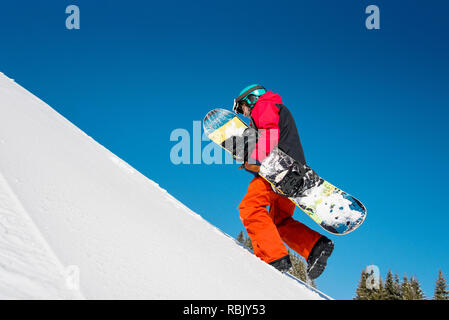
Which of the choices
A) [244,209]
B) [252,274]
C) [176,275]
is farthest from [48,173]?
[244,209]

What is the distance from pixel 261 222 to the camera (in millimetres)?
3318

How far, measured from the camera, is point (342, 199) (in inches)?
150

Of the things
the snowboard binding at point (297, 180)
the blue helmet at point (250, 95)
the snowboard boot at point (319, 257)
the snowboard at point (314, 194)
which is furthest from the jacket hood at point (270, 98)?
the snowboard boot at point (319, 257)

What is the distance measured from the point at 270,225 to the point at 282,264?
1.35 feet

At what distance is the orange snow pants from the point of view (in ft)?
10.4

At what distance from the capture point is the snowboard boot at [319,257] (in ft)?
11.7

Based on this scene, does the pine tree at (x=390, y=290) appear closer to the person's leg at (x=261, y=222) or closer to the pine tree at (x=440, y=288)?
the pine tree at (x=440, y=288)

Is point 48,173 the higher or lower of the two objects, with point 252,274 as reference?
higher

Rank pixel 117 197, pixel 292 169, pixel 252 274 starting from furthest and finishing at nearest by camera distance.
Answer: pixel 292 169 → pixel 117 197 → pixel 252 274
